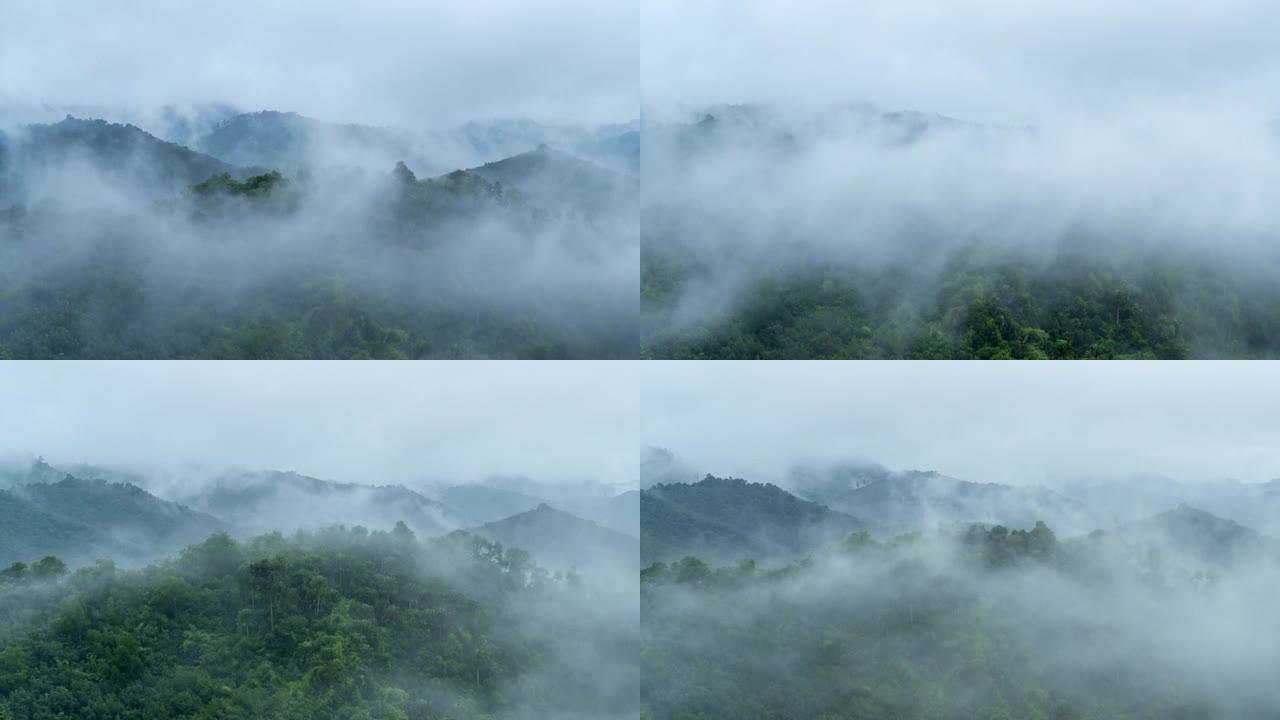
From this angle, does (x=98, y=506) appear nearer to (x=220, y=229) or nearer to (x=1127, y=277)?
(x=220, y=229)

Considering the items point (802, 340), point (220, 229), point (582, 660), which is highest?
point (220, 229)

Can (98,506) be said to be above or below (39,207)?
below

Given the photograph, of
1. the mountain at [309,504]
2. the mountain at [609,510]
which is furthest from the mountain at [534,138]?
the mountain at [309,504]

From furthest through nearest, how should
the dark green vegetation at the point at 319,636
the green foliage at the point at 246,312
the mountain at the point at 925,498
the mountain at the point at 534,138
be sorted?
the mountain at the point at 925,498
the mountain at the point at 534,138
the dark green vegetation at the point at 319,636
the green foliage at the point at 246,312

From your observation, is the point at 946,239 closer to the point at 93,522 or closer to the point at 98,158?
the point at 98,158

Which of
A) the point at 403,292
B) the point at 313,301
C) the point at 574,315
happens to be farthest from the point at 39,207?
the point at 574,315

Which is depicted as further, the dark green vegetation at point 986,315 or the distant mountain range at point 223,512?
the distant mountain range at point 223,512

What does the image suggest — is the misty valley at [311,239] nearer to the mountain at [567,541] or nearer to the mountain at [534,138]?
the mountain at [534,138]
